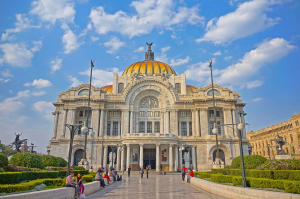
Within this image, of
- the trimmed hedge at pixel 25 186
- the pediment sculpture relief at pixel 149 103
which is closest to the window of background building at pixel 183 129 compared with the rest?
the pediment sculpture relief at pixel 149 103

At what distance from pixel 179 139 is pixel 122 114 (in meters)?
14.3

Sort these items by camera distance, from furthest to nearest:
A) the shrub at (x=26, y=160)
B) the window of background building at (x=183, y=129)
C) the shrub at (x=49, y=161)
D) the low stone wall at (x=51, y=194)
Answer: the window of background building at (x=183, y=129)
the shrub at (x=49, y=161)
the shrub at (x=26, y=160)
the low stone wall at (x=51, y=194)

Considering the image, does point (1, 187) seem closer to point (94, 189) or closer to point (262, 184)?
point (94, 189)

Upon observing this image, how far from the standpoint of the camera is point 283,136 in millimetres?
74062

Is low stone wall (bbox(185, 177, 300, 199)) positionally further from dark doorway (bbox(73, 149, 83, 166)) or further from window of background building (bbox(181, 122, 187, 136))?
dark doorway (bbox(73, 149, 83, 166))

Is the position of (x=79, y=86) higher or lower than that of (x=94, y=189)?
higher

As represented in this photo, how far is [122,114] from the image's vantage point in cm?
5400

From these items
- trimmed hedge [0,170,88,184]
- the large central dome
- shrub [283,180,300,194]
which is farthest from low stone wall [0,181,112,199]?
the large central dome

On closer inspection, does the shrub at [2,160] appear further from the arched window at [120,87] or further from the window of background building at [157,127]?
the arched window at [120,87]

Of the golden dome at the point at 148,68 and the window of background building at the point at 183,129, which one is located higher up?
A: the golden dome at the point at 148,68

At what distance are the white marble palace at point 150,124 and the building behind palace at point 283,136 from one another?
12316 mm

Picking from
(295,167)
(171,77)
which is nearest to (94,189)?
(295,167)

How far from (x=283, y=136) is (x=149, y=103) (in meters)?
47.5

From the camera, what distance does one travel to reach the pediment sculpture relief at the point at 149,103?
5663 cm
